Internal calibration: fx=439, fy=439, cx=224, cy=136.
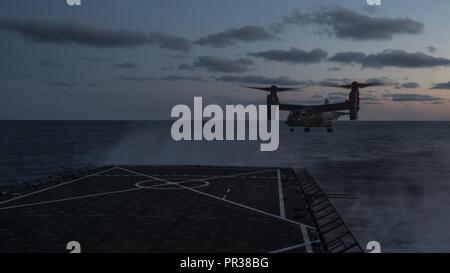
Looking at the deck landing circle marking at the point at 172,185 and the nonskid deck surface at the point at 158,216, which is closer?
the nonskid deck surface at the point at 158,216

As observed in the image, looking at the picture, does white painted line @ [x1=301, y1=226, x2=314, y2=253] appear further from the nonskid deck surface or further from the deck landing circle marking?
the deck landing circle marking

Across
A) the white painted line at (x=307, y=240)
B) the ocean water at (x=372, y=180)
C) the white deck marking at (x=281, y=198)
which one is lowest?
the ocean water at (x=372, y=180)

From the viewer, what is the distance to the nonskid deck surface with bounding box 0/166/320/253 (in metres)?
27.9

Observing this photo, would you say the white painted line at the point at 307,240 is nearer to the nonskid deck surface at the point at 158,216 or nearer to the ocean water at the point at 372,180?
the nonskid deck surface at the point at 158,216

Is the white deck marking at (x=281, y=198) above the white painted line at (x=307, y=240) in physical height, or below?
below

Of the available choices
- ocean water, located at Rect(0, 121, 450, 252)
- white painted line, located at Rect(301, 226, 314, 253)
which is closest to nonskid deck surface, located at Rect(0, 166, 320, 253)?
white painted line, located at Rect(301, 226, 314, 253)

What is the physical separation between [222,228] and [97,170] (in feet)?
156

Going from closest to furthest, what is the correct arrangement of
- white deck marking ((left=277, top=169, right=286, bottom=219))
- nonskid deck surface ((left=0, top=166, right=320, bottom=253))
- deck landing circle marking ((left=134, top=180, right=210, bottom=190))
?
nonskid deck surface ((left=0, top=166, right=320, bottom=253)) < white deck marking ((left=277, top=169, right=286, bottom=219)) < deck landing circle marking ((left=134, top=180, right=210, bottom=190))

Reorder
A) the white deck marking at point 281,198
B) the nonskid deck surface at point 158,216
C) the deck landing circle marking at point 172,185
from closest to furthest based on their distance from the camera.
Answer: the nonskid deck surface at point 158,216
the white deck marking at point 281,198
the deck landing circle marking at point 172,185

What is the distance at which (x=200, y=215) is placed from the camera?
1463 inches

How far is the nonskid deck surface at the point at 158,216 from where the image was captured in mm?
27875

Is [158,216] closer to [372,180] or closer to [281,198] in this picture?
[281,198]

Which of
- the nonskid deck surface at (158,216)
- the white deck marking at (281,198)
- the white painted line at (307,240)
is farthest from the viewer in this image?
the white deck marking at (281,198)

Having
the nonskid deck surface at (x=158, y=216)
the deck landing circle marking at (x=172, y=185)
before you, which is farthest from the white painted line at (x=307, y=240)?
the deck landing circle marking at (x=172, y=185)
